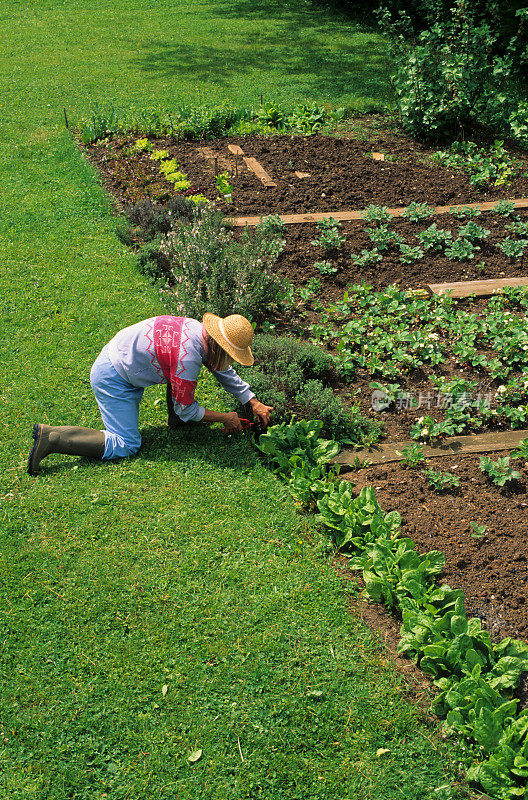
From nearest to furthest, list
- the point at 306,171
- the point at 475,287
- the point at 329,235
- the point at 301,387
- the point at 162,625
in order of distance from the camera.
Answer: the point at 162,625 → the point at 301,387 → the point at 475,287 → the point at 329,235 → the point at 306,171

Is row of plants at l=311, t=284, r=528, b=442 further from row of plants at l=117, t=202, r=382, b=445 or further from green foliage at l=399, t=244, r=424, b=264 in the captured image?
green foliage at l=399, t=244, r=424, b=264

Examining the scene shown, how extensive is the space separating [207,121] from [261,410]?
6.86 m

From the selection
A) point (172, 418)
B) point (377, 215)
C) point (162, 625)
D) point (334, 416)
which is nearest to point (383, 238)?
point (377, 215)

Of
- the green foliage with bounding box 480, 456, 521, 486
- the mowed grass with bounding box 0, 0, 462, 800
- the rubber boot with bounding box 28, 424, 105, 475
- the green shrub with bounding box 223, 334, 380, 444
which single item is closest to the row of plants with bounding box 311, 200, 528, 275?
the green shrub with bounding box 223, 334, 380, 444

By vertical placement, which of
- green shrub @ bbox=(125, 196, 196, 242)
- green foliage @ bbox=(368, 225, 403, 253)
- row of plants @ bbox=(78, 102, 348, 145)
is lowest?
green foliage @ bbox=(368, 225, 403, 253)

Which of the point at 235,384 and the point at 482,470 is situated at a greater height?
the point at 235,384

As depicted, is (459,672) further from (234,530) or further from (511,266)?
(511,266)

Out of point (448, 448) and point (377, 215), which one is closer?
point (448, 448)

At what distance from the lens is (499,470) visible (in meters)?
4.44

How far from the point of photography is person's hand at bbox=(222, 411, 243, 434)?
4.70m

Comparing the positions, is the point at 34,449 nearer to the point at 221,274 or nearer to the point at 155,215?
the point at 221,274

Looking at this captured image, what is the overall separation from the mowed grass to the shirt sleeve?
0.38 m

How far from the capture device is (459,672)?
3318 mm

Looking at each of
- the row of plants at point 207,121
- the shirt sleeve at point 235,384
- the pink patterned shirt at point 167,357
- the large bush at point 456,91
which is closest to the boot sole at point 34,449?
the pink patterned shirt at point 167,357
